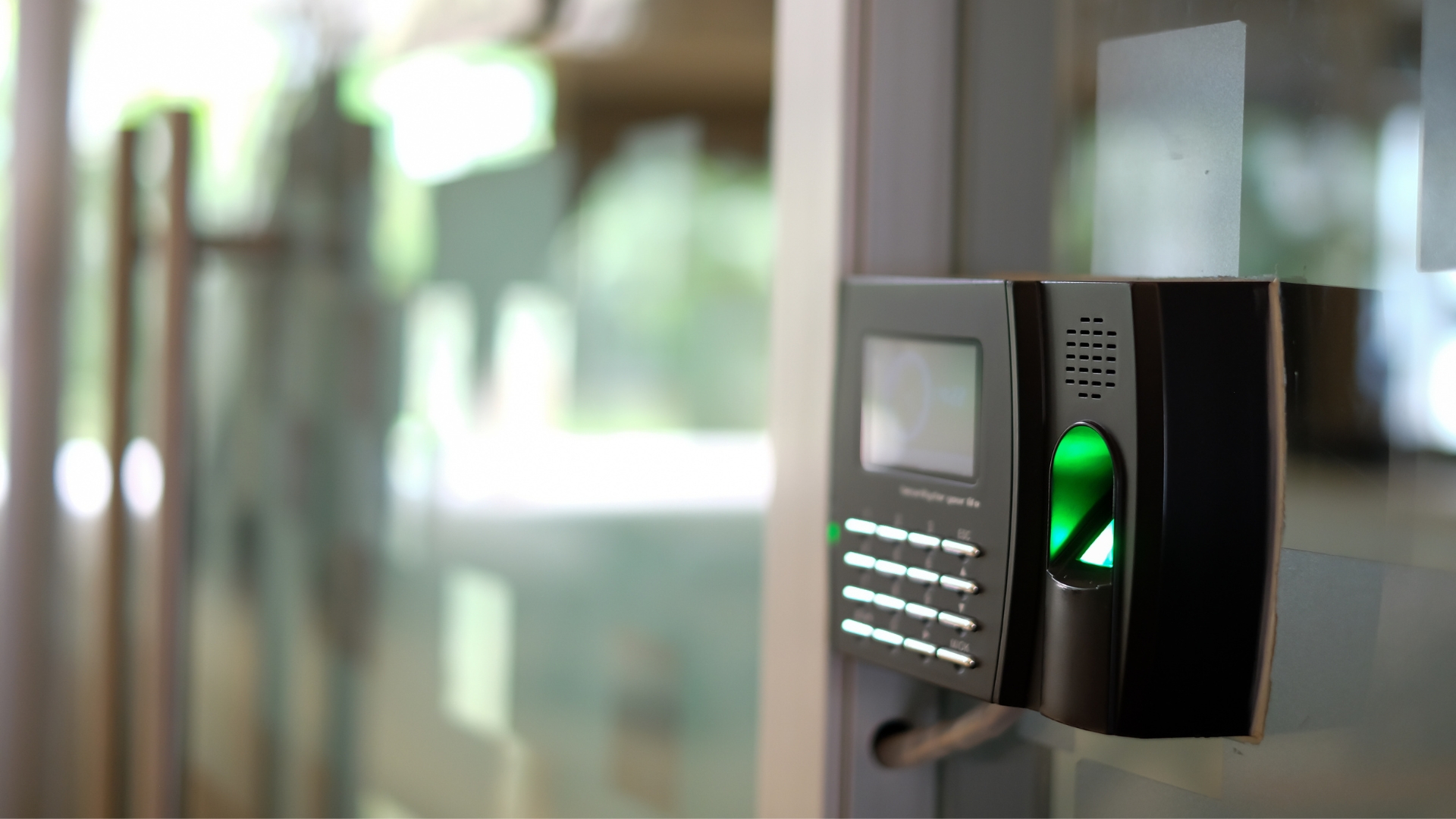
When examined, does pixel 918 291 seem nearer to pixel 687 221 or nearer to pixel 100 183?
pixel 687 221

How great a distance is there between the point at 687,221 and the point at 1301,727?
440 mm

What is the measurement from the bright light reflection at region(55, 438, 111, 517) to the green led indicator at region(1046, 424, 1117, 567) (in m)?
1.32

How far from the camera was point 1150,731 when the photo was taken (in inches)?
17.3

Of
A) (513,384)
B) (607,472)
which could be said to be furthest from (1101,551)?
(513,384)

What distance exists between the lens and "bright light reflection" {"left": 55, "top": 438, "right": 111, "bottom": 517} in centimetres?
148

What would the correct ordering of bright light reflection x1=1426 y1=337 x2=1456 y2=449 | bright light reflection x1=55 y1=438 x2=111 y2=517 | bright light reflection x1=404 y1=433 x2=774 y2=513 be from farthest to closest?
bright light reflection x1=55 y1=438 x2=111 y2=517 → bright light reflection x1=404 y1=433 x2=774 y2=513 → bright light reflection x1=1426 y1=337 x2=1456 y2=449

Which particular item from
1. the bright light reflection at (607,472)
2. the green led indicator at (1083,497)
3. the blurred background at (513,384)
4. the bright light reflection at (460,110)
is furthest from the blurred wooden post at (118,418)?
the green led indicator at (1083,497)

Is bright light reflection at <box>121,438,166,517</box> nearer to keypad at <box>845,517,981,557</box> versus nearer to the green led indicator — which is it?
keypad at <box>845,517,981,557</box>

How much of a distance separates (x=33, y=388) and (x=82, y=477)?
141mm

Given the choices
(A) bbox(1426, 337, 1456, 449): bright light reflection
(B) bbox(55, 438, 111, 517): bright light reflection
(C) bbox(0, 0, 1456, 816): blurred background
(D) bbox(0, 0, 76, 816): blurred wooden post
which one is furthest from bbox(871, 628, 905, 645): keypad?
(D) bbox(0, 0, 76, 816): blurred wooden post

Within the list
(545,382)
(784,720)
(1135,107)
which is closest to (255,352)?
(545,382)

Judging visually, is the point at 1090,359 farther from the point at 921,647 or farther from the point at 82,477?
the point at 82,477

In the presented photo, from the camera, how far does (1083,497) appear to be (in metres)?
0.48

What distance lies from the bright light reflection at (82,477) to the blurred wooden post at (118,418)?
0.57 feet
